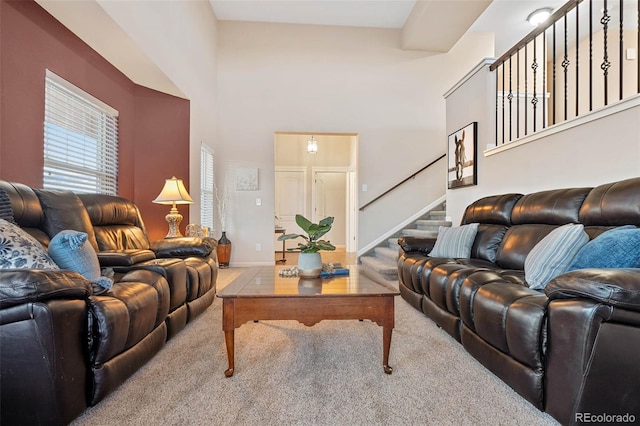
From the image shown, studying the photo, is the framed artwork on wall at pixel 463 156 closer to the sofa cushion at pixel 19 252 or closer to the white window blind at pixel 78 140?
the sofa cushion at pixel 19 252

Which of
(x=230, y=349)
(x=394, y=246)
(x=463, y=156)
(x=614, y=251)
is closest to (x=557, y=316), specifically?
(x=614, y=251)

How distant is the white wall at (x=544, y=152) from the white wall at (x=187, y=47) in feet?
11.2

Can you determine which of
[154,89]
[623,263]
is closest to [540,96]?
[623,263]

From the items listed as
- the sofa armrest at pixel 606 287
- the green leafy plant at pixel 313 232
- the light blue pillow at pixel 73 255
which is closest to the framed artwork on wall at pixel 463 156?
the green leafy plant at pixel 313 232

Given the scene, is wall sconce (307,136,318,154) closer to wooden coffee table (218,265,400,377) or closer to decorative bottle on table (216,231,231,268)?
decorative bottle on table (216,231,231,268)

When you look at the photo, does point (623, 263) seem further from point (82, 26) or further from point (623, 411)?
point (82, 26)

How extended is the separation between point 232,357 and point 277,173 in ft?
21.2

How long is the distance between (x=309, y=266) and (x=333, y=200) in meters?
6.15

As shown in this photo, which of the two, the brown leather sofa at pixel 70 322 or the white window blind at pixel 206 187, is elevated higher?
the white window blind at pixel 206 187

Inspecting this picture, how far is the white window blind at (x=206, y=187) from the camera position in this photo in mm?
4730

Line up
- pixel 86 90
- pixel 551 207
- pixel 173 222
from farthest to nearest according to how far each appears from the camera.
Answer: pixel 173 222, pixel 86 90, pixel 551 207

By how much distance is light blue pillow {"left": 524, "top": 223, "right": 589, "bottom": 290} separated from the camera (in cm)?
168

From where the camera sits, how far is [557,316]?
122cm

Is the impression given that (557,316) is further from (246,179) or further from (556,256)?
(246,179)
